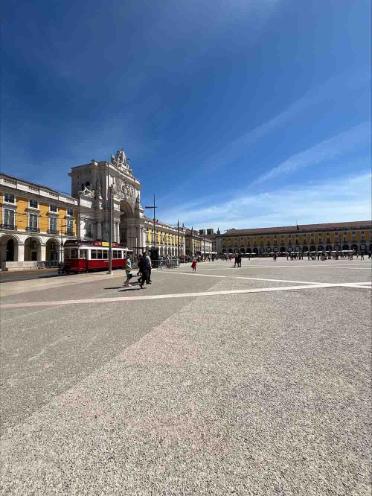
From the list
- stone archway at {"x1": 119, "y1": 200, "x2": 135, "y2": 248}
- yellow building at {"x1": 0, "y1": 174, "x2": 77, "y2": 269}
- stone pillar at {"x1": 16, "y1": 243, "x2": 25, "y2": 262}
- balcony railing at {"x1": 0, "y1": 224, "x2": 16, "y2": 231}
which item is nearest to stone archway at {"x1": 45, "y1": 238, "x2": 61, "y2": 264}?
yellow building at {"x1": 0, "y1": 174, "x2": 77, "y2": 269}

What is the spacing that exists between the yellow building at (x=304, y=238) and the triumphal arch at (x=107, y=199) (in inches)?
2399

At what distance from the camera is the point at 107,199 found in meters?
54.2

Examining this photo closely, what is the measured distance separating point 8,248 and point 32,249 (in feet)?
9.60

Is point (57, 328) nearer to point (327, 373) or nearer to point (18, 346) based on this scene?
point (18, 346)

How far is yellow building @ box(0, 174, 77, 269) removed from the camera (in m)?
33.1

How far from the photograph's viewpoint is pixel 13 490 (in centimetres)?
185

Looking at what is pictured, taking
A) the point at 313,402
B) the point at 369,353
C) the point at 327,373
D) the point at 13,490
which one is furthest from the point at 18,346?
the point at 369,353

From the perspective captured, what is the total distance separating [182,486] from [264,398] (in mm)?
1406

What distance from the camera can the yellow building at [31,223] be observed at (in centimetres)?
3309

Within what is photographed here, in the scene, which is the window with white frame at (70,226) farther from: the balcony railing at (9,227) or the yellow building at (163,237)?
the yellow building at (163,237)

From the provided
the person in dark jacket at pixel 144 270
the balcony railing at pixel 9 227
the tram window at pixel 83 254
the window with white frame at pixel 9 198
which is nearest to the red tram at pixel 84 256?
the tram window at pixel 83 254

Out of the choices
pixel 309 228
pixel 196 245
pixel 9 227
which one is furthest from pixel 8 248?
pixel 309 228

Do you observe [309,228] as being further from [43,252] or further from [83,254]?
[83,254]

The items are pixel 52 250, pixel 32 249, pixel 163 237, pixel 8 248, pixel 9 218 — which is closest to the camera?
pixel 9 218
